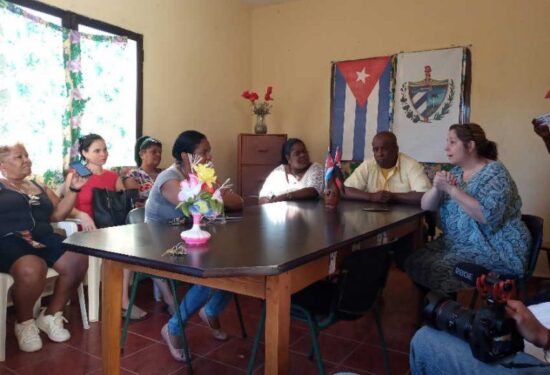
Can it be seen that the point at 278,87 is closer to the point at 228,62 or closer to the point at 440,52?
the point at 228,62

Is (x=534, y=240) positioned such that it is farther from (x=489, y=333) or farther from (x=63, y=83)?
(x=63, y=83)

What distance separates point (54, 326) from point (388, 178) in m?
2.28

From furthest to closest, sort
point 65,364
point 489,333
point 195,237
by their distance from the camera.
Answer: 1. point 65,364
2. point 195,237
3. point 489,333

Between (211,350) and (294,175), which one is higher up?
(294,175)

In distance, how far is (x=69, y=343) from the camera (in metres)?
2.47

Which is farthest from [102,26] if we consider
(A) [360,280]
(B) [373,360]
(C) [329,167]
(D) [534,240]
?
(D) [534,240]

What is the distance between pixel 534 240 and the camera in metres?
2.39

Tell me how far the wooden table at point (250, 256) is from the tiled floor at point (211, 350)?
1.84 ft

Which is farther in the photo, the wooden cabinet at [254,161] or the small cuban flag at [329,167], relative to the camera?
the wooden cabinet at [254,161]

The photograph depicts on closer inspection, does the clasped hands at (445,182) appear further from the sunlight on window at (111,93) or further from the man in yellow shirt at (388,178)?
the sunlight on window at (111,93)

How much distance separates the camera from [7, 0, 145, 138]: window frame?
313cm

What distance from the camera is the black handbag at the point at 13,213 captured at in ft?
8.17

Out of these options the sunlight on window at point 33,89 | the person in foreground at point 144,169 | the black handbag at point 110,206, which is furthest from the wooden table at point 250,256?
the sunlight on window at point 33,89

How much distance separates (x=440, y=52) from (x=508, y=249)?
97.6 inches
